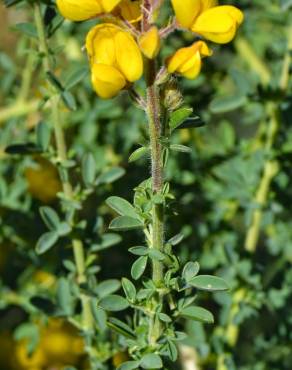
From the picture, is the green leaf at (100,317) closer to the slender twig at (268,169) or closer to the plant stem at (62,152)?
the plant stem at (62,152)

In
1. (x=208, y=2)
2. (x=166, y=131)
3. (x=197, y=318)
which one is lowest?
(x=197, y=318)

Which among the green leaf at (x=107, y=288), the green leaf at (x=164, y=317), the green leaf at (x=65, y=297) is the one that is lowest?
the green leaf at (x=65, y=297)

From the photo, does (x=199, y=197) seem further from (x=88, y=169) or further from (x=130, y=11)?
(x=130, y=11)

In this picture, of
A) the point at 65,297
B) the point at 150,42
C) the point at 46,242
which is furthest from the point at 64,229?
the point at 150,42

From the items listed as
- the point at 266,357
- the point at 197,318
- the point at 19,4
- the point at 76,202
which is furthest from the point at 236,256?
the point at 19,4

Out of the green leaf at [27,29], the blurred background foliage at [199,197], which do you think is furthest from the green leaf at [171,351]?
the green leaf at [27,29]

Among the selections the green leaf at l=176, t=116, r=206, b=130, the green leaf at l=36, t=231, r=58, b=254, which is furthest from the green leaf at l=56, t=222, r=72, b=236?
the green leaf at l=176, t=116, r=206, b=130

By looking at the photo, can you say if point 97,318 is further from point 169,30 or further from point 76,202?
point 169,30
